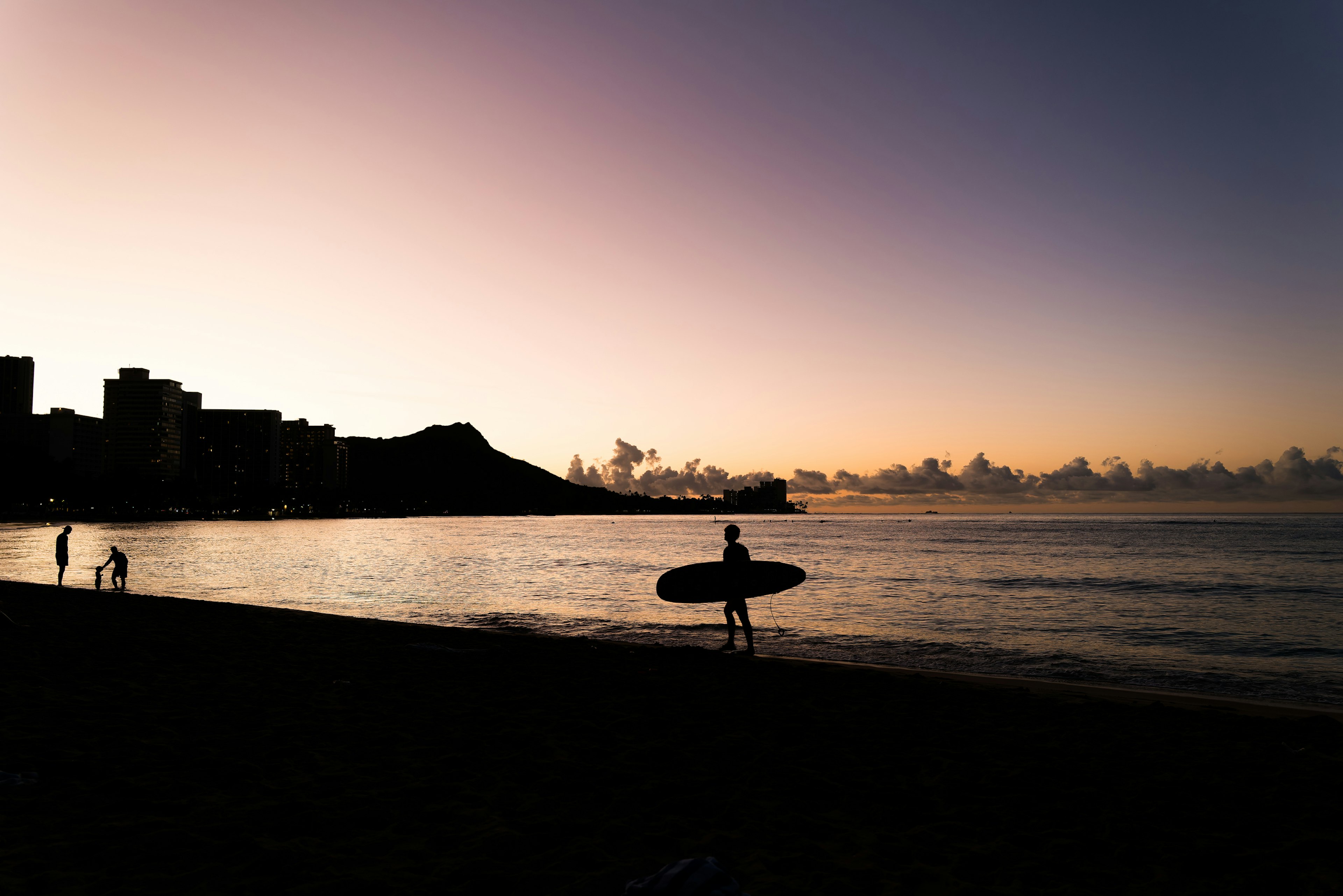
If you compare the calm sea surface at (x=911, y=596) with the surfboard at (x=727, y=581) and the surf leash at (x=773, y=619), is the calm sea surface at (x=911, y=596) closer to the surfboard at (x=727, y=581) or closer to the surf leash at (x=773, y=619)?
the surf leash at (x=773, y=619)

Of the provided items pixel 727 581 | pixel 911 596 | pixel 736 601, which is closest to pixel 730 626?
pixel 736 601

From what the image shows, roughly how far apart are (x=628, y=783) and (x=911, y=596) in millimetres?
28198

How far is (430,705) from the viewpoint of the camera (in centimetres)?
984

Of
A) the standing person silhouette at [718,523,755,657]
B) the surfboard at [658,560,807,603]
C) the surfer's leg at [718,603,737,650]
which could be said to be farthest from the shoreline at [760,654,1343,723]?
the surfboard at [658,560,807,603]

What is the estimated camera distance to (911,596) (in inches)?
1282

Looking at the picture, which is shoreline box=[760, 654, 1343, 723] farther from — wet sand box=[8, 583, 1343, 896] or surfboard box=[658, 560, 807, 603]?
surfboard box=[658, 560, 807, 603]

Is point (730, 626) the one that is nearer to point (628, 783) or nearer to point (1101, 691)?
point (1101, 691)

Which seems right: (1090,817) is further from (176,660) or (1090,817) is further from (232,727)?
(176,660)

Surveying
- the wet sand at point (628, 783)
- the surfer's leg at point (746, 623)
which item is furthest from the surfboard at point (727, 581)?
the wet sand at point (628, 783)

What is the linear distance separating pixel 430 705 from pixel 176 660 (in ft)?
18.5

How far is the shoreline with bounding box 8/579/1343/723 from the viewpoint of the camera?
1141 centimetres

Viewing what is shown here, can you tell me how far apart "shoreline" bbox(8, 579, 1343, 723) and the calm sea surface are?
2.48 feet

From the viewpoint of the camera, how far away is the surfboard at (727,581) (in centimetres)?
1480

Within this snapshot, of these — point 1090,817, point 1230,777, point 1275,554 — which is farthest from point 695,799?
point 1275,554
